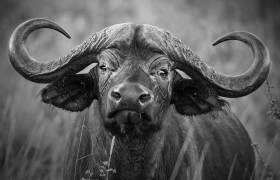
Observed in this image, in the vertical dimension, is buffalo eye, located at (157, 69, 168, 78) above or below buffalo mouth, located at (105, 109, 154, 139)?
above

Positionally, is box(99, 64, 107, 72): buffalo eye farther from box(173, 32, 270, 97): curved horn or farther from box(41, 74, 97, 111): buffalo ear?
box(173, 32, 270, 97): curved horn

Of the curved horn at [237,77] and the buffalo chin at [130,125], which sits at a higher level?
the curved horn at [237,77]

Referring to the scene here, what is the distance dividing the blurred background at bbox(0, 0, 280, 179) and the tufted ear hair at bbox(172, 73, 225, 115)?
34.2 inches

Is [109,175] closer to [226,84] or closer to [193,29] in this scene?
[226,84]

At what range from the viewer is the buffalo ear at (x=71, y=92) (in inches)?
158

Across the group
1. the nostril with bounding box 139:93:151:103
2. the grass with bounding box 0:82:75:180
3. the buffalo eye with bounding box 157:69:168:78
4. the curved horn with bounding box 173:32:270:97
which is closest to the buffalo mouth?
the nostril with bounding box 139:93:151:103

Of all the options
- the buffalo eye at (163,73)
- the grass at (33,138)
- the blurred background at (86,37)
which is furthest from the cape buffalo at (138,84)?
the grass at (33,138)

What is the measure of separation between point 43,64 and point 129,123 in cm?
108

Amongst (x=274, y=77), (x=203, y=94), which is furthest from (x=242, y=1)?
(x=203, y=94)

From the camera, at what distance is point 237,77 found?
4000 mm

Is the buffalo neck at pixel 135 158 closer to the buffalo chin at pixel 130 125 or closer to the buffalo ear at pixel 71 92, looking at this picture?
the buffalo chin at pixel 130 125

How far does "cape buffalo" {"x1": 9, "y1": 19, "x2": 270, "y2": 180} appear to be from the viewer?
365 centimetres

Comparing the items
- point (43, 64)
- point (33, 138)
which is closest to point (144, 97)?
point (43, 64)

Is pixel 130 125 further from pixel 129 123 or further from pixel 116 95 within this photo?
pixel 116 95
